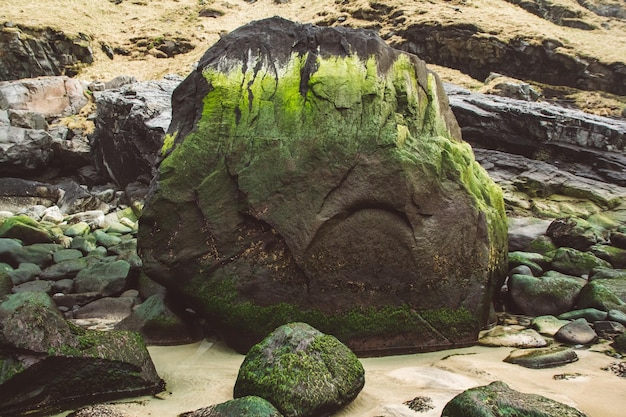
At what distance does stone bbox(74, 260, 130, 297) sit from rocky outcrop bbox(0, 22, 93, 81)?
20.8m

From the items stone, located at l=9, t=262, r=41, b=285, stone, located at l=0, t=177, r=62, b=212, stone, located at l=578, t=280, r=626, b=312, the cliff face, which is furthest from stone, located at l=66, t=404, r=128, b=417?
the cliff face

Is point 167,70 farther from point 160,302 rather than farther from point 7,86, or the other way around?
point 160,302

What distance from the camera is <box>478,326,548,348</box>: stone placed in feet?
17.3

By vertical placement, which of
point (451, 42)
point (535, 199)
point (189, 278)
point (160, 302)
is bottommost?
point (535, 199)

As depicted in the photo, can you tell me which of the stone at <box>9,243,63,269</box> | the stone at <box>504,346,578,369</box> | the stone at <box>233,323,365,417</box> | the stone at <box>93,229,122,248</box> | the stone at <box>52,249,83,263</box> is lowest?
the stone at <box>93,229,122,248</box>

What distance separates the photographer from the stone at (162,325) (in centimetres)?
544

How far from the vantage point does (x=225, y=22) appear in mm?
35438

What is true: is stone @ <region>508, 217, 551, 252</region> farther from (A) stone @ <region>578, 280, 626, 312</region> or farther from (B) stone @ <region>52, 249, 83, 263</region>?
(B) stone @ <region>52, 249, 83, 263</region>

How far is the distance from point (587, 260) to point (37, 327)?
8.07m

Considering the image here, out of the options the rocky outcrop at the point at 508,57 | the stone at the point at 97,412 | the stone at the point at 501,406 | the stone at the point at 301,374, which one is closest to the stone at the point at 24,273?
the stone at the point at 97,412

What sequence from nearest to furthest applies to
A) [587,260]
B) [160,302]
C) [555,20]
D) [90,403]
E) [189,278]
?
[90,403], [189,278], [160,302], [587,260], [555,20]

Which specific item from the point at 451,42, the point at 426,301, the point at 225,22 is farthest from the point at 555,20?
the point at 426,301

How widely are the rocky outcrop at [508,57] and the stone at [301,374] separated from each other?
25452 millimetres

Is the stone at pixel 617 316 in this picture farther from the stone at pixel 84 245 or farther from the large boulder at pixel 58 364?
the stone at pixel 84 245
